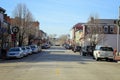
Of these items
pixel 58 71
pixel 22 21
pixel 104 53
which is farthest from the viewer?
pixel 22 21

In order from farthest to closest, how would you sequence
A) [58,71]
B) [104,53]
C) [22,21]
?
[22,21], [104,53], [58,71]

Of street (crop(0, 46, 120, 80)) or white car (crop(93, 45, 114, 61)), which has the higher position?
white car (crop(93, 45, 114, 61))

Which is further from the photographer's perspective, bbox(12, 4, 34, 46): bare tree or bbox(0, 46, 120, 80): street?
bbox(12, 4, 34, 46): bare tree

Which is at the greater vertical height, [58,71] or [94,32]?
[94,32]

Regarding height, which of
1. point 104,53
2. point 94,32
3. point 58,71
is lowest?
point 58,71

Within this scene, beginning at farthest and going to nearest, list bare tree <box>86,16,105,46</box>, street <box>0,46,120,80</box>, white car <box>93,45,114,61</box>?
1. bare tree <box>86,16,105,46</box>
2. white car <box>93,45,114,61</box>
3. street <box>0,46,120,80</box>

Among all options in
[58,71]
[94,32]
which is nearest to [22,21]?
[94,32]

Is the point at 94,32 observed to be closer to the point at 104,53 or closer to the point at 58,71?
the point at 104,53

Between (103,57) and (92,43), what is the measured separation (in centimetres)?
3612

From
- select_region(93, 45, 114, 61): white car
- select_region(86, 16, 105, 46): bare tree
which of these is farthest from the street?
select_region(86, 16, 105, 46): bare tree

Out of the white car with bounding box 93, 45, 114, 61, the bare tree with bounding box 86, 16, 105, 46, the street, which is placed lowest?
the street

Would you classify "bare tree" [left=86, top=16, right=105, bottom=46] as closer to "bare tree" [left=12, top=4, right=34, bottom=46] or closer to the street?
"bare tree" [left=12, top=4, right=34, bottom=46]

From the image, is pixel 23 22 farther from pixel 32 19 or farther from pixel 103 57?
pixel 103 57

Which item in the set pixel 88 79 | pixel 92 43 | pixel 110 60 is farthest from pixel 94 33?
pixel 88 79
